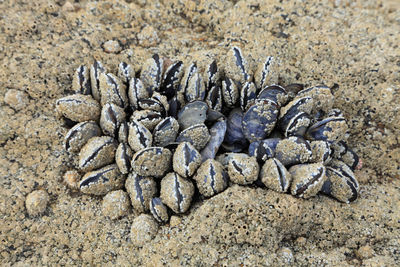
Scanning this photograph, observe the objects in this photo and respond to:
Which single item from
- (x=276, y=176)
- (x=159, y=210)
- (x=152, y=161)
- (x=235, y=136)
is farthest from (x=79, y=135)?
(x=276, y=176)

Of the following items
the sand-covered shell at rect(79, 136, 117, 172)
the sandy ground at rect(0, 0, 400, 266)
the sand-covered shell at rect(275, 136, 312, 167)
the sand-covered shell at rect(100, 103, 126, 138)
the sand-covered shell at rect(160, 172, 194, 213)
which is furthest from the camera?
the sand-covered shell at rect(100, 103, 126, 138)

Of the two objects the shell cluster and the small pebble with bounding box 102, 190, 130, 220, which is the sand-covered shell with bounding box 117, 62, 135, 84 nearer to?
the shell cluster

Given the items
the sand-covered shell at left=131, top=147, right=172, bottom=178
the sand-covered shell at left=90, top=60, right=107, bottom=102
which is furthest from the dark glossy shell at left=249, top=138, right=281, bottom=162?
the sand-covered shell at left=90, top=60, right=107, bottom=102

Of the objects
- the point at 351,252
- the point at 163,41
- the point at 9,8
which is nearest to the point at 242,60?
the point at 163,41

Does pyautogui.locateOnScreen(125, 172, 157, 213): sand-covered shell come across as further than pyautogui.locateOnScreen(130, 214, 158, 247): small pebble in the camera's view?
Yes

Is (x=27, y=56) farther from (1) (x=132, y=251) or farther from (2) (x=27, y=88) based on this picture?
(1) (x=132, y=251)

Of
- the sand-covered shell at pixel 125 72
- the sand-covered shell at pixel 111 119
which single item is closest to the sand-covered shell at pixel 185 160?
the sand-covered shell at pixel 111 119

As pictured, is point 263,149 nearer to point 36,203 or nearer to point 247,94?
point 247,94
